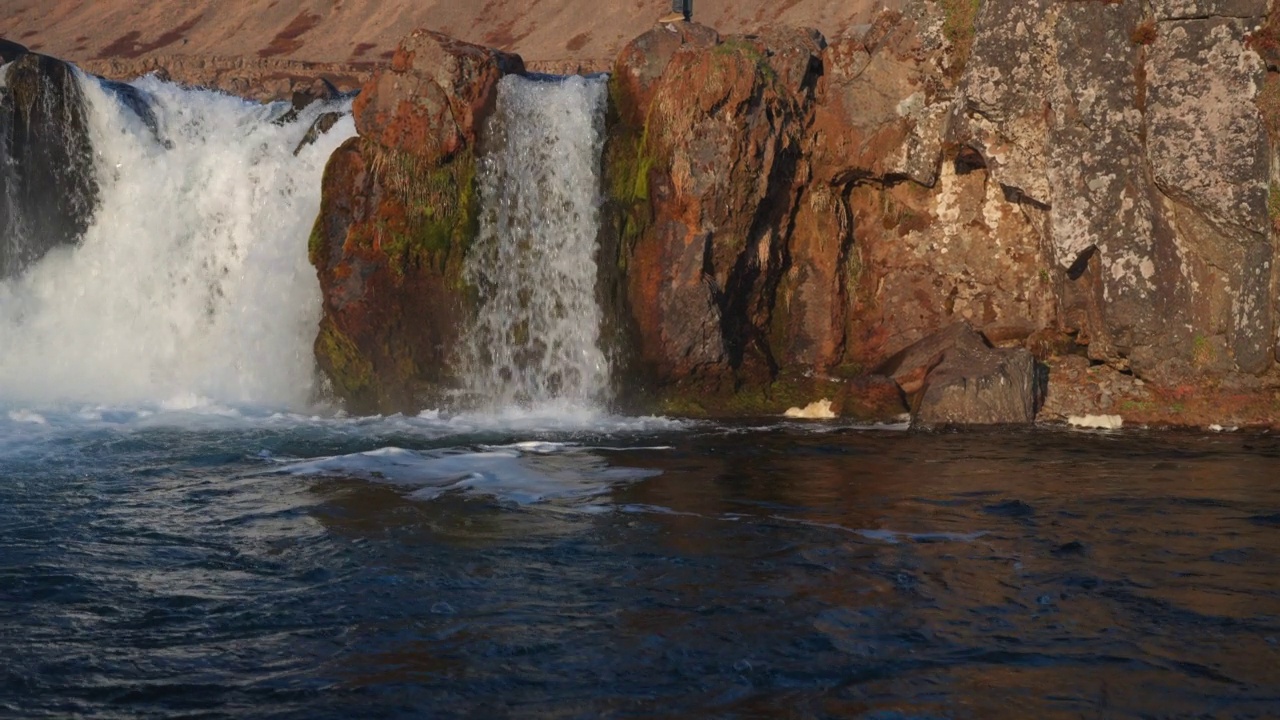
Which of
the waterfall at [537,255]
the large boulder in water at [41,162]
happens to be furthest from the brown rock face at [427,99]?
the large boulder in water at [41,162]

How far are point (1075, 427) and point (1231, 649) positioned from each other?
26.3ft

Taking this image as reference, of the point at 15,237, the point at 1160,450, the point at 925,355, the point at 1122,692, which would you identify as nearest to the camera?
the point at 1122,692

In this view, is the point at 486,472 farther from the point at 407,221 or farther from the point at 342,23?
the point at 342,23

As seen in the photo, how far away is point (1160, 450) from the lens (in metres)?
12.9

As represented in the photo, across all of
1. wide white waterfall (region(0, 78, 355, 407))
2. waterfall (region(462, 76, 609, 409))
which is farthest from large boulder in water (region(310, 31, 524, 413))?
wide white waterfall (region(0, 78, 355, 407))

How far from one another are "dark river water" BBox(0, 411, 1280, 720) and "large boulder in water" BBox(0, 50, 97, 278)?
285 inches

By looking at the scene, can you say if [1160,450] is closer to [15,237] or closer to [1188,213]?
[1188,213]

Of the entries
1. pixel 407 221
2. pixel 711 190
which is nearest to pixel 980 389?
pixel 711 190

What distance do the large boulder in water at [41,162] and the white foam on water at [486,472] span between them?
889 cm

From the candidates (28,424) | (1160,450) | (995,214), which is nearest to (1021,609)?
(1160,450)

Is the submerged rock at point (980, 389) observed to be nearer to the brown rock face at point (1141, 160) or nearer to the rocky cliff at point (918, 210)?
the rocky cliff at point (918, 210)

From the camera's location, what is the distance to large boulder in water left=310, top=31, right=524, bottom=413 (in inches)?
634

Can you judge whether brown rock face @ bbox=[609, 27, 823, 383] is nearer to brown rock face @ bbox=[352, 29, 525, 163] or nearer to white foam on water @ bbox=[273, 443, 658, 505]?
brown rock face @ bbox=[352, 29, 525, 163]

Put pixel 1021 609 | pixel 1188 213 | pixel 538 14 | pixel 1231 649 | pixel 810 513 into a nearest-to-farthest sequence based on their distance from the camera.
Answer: pixel 1231 649 → pixel 1021 609 → pixel 810 513 → pixel 1188 213 → pixel 538 14
